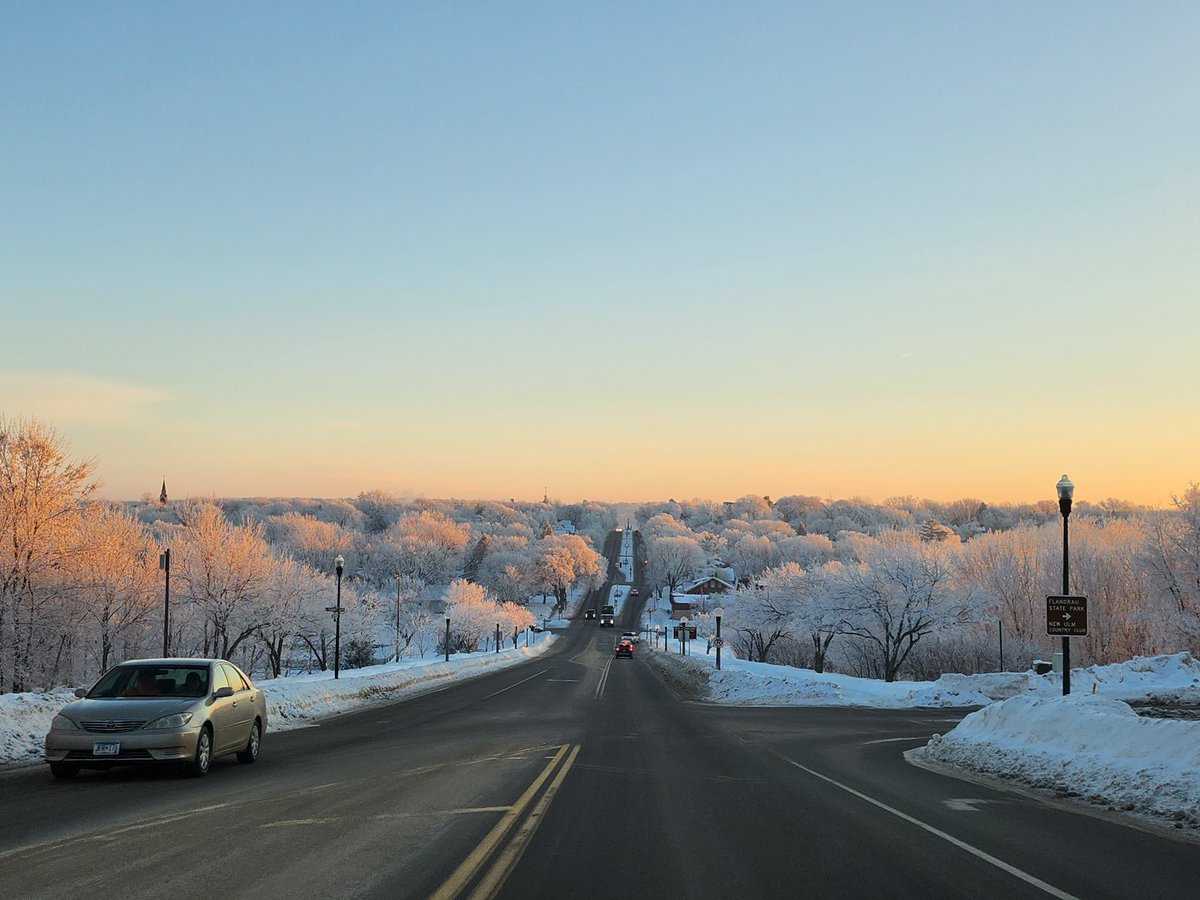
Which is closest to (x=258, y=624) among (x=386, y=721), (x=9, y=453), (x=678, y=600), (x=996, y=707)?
(x=9, y=453)

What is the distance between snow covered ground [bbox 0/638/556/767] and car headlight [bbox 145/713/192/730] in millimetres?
3489

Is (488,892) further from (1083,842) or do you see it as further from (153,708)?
(153,708)

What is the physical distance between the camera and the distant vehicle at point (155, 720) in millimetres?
12148

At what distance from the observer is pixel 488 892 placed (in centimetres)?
670

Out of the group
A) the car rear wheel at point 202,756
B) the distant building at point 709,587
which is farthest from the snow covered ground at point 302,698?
the distant building at point 709,587

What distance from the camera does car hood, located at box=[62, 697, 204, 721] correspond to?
1241 centimetres

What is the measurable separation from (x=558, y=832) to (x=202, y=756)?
21.1ft

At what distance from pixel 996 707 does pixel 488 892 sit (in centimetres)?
1411

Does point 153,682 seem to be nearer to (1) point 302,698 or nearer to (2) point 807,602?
(1) point 302,698

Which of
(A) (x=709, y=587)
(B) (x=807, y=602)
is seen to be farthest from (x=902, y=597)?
(A) (x=709, y=587)

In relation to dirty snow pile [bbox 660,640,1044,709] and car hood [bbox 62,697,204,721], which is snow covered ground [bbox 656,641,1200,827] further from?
car hood [bbox 62,697,204,721]

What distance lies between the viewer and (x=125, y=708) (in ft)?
41.2

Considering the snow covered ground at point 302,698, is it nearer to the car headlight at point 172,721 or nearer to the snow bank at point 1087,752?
the car headlight at point 172,721

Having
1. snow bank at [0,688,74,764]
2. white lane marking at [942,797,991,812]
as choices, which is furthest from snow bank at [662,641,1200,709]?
snow bank at [0,688,74,764]
